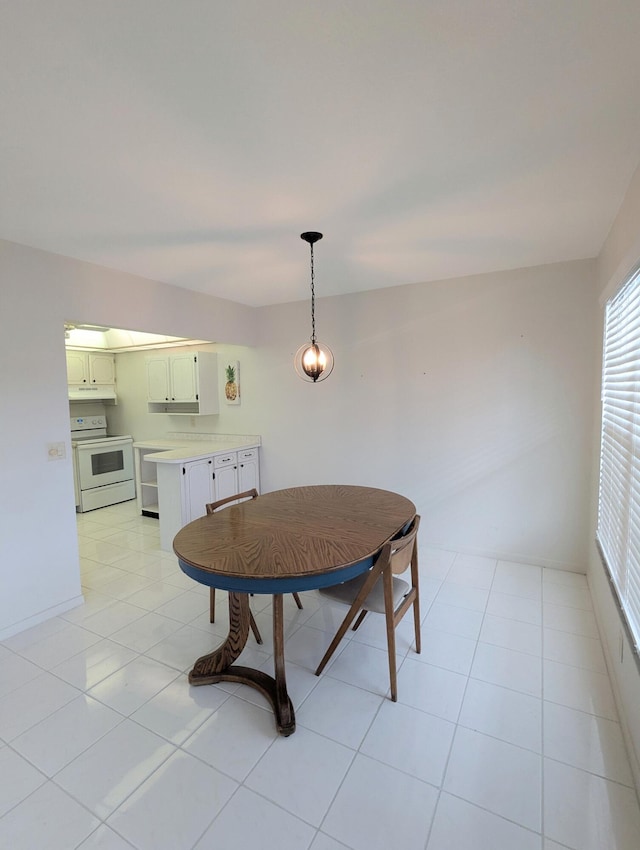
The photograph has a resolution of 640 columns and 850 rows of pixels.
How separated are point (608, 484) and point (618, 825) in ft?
5.29

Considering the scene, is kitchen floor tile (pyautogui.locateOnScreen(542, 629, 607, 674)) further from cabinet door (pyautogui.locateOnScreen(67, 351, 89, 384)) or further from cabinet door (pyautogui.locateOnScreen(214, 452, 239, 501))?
cabinet door (pyautogui.locateOnScreen(67, 351, 89, 384))

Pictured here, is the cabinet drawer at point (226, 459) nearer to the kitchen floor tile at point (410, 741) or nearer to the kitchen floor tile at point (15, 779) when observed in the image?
the kitchen floor tile at point (15, 779)

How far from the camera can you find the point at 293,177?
1.75 meters

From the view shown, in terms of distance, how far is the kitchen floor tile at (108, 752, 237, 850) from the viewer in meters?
1.34

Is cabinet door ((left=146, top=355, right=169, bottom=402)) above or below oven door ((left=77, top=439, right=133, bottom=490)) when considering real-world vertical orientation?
above

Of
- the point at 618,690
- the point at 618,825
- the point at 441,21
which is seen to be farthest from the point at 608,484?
the point at 441,21

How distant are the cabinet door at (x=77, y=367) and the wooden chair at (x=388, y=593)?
15.6ft

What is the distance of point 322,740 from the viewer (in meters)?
1.71

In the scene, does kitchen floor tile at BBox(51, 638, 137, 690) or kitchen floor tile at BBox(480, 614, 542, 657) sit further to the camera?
kitchen floor tile at BBox(480, 614, 542, 657)

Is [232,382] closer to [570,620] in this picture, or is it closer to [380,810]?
[570,620]

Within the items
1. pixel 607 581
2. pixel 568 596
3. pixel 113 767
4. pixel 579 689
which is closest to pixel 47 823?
pixel 113 767

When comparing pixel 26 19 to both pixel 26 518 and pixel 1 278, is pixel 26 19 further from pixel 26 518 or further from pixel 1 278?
pixel 26 518

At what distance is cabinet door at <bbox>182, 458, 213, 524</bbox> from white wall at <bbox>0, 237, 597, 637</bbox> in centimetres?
91

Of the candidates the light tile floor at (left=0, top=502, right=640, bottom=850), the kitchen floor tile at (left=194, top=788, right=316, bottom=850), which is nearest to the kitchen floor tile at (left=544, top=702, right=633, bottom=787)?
the light tile floor at (left=0, top=502, right=640, bottom=850)
